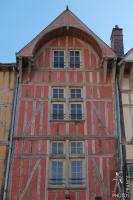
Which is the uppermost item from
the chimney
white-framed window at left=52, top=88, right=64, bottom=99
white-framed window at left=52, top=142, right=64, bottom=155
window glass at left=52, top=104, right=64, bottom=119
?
the chimney

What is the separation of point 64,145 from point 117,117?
2.63 meters

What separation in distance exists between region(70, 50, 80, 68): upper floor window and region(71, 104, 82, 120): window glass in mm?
2298

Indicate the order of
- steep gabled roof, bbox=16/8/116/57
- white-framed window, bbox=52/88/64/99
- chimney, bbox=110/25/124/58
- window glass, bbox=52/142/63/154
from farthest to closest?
chimney, bbox=110/25/124/58 → steep gabled roof, bbox=16/8/116/57 → white-framed window, bbox=52/88/64/99 → window glass, bbox=52/142/63/154

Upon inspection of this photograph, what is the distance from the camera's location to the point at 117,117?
53.3 ft

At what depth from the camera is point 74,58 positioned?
728 inches

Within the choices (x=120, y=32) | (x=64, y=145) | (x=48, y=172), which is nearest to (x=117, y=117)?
(x=64, y=145)

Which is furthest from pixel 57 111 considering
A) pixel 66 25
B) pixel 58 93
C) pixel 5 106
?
pixel 66 25

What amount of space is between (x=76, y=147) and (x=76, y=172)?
44.4 inches

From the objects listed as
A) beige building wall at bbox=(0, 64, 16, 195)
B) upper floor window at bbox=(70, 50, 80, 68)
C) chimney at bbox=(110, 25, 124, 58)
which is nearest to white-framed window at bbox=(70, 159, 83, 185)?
beige building wall at bbox=(0, 64, 16, 195)

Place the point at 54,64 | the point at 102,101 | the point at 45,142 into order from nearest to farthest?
1. the point at 45,142
2. the point at 102,101
3. the point at 54,64

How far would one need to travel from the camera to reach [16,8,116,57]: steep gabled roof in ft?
58.0

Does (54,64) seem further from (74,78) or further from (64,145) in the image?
(64,145)

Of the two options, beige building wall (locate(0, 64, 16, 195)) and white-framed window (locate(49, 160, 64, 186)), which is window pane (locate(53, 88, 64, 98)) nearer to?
beige building wall (locate(0, 64, 16, 195))

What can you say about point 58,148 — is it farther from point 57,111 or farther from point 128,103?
point 128,103
